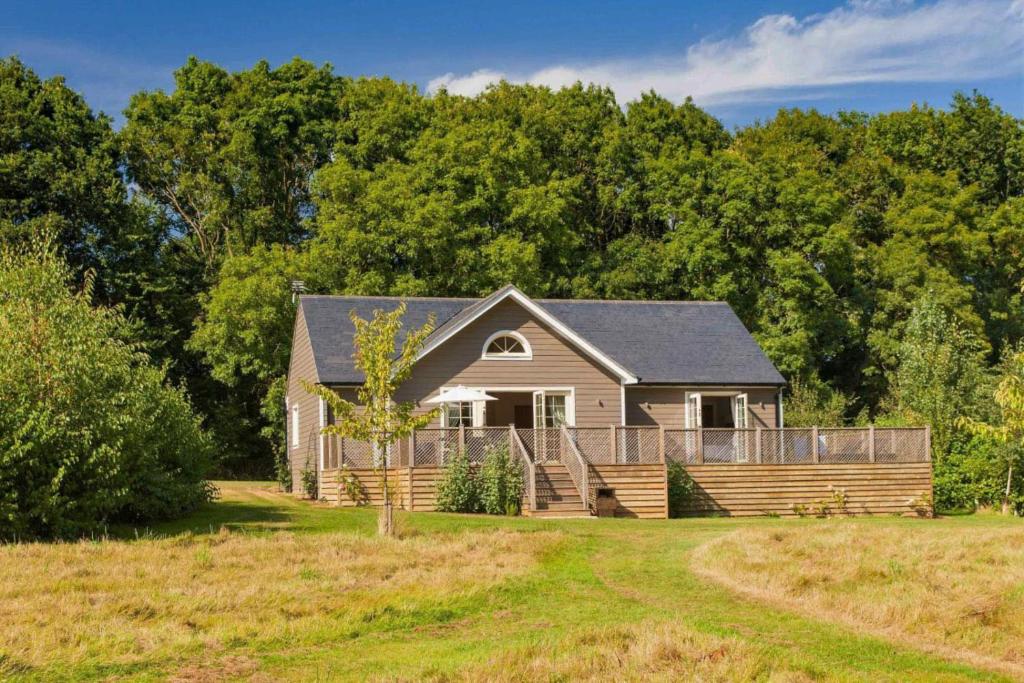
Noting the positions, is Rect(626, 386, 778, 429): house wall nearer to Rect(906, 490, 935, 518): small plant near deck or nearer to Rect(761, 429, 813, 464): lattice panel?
Rect(761, 429, 813, 464): lattice panel

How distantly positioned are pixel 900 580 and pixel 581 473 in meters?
11.4

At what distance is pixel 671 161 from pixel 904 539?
2888 centimetres

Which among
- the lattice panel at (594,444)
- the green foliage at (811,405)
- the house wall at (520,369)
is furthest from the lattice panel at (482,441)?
the green foliage at (811,405)

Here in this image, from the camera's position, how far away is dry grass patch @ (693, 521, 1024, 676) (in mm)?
12578

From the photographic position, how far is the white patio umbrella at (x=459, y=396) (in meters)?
28.7

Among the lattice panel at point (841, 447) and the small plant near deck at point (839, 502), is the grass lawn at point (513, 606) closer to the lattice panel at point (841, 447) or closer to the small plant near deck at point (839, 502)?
the small plant near deck at point (839, 502)

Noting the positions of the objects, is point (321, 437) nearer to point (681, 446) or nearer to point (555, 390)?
point (555, 390)

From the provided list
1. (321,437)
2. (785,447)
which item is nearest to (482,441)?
(321,437)

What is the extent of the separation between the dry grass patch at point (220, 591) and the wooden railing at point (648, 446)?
6896mm

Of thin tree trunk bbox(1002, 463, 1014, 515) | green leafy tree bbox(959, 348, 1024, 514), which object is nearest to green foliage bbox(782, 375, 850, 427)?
green leafy tree bbox(959, 348, 1024, 514)

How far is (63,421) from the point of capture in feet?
61.5

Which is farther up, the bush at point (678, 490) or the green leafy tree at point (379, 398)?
the green leafy tree at point (379, 398)

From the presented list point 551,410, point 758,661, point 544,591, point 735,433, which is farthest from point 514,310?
point 758,661

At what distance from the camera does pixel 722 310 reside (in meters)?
36.1
